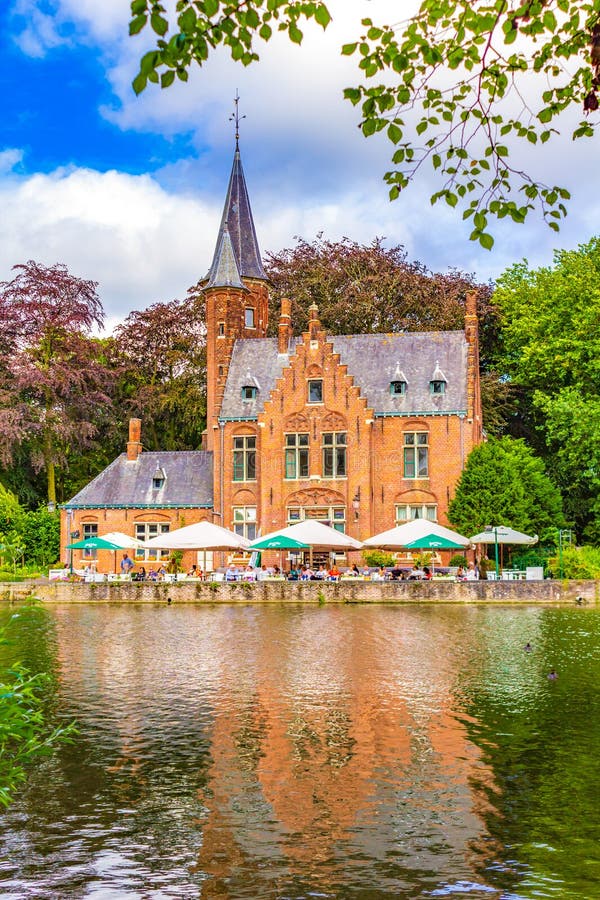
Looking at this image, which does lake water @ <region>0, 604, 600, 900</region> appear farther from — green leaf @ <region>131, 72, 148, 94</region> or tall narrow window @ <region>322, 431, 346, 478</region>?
tall narrow window @ <region>322, 431, 346, 478</region>

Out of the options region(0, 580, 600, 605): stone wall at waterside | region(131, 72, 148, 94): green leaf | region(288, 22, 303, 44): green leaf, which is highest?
region(288, 22, 303, 44): green leaf

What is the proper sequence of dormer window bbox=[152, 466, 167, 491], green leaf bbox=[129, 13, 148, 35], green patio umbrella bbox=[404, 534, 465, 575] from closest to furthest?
green leaf bbox=[129, 13, 148, 35] < green patio umbrella bbox=[404, 534, 465, 575] < dormer window bbox=[152, 466, 167, 491]

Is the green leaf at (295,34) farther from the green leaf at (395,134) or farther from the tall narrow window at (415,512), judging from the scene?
the tall narrow window at (415,512)

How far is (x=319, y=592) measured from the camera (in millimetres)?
39969

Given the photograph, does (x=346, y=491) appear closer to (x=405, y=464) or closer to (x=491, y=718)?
(x=405, y=464)

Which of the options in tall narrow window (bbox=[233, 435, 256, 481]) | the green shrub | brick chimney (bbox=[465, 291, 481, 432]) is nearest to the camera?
the green shrub

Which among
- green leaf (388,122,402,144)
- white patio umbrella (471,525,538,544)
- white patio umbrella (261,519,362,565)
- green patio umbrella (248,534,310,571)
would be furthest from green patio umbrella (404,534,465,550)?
green leaf (388,122,402,144)

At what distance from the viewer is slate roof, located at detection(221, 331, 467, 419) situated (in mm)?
50469

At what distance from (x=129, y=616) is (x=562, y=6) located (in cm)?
3021

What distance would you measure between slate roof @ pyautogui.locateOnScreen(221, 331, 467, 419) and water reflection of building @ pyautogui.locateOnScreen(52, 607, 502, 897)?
2270 centimetres

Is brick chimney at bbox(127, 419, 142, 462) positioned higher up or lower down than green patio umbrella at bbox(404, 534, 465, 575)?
higher up

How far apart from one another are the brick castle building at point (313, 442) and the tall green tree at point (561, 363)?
4.30 metres

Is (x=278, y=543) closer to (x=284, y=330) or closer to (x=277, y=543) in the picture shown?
(x=277, y=543)

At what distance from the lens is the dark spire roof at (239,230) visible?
191ft
